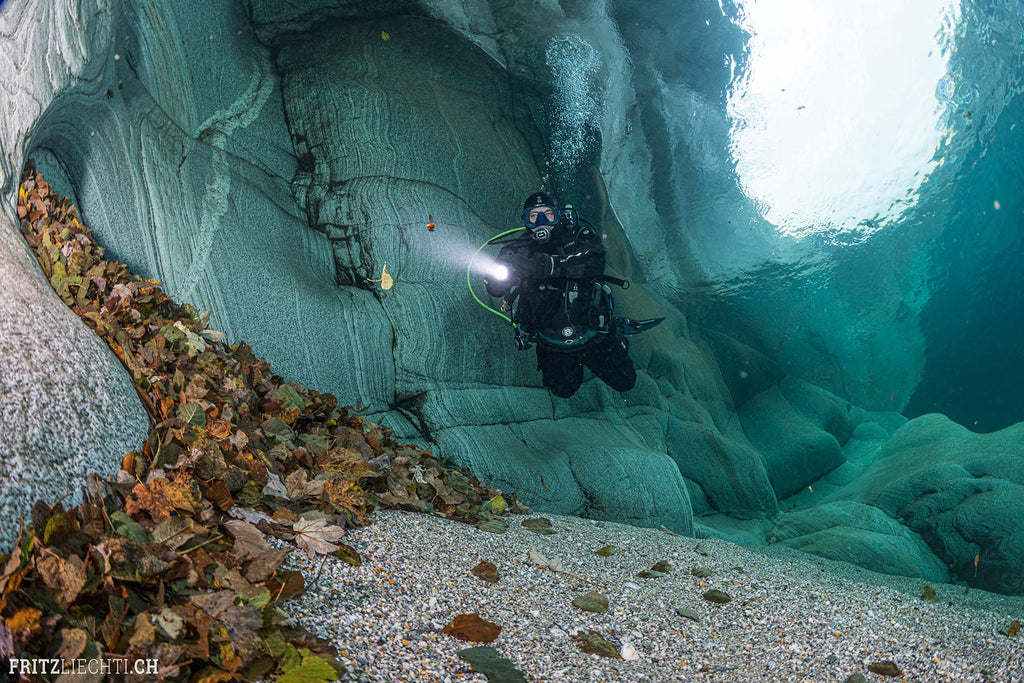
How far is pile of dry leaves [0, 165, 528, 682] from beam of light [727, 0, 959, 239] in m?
11.8

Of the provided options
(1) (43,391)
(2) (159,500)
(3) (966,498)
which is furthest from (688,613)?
(3) (966,498)

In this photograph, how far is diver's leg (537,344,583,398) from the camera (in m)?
8.16

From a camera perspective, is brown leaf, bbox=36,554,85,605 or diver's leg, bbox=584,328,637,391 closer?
brown leaf, bbox=36,554,85,605

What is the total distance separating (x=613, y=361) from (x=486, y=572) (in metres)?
6.50

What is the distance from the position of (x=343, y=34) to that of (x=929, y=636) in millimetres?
8082

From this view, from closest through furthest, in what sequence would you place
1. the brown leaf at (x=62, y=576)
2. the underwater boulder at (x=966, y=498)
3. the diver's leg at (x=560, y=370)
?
the brown leaf at (x=62, y=576) < the underwater boulder at (x=966, y=498) < the diver's leg at (x=560, y=370)

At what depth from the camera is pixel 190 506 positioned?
1.78 m

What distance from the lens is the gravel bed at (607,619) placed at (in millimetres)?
1767

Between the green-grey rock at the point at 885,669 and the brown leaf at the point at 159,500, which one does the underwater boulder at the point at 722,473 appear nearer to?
the green-grey rock at the point at 885,669

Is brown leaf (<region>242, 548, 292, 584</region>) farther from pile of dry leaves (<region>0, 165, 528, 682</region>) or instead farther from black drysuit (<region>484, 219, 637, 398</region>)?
black drysuit (<region>484, 219, 637, 398</region>)

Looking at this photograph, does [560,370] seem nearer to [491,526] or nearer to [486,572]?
[491,526]

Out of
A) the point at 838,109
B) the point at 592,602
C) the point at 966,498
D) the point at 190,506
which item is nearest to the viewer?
the point at 190,506

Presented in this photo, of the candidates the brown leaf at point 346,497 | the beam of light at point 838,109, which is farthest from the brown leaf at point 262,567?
the beam of light at point 838,109

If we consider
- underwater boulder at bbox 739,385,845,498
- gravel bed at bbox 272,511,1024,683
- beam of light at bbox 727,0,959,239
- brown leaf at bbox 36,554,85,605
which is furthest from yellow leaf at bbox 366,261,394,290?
underwater boulder at bbox 739,385,845,498
